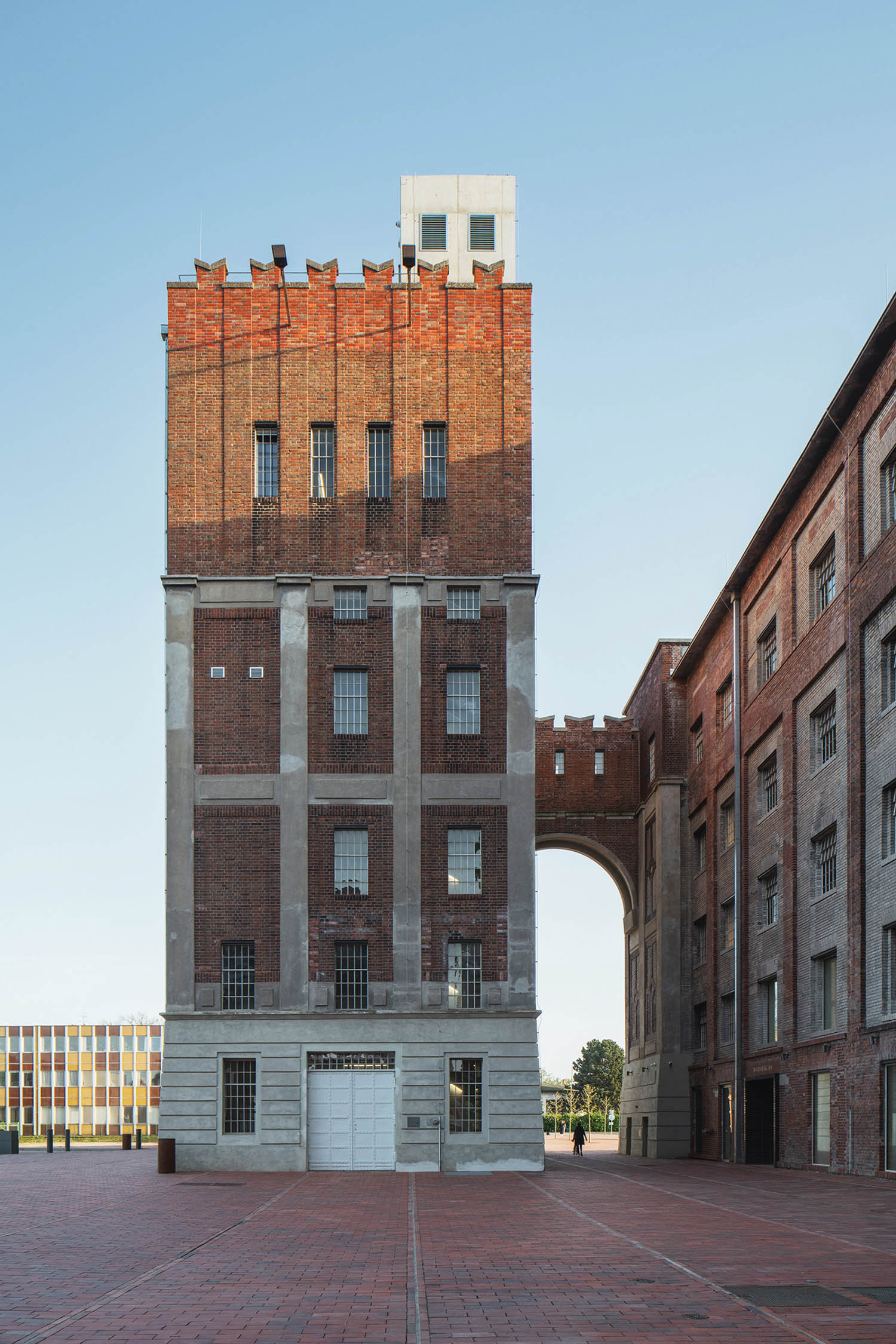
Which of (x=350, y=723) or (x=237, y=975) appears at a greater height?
(x=350, y=723)

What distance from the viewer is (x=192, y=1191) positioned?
93.8 feet

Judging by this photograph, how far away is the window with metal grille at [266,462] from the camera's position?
40.4 meters

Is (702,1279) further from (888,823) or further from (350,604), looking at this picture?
(350,604)

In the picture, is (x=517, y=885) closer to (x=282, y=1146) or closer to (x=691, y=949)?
(x=282, y=1146)

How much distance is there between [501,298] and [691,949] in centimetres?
2569

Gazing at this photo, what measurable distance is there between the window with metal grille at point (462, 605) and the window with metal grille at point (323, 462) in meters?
4.32

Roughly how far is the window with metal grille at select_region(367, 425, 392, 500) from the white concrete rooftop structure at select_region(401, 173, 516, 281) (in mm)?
12355

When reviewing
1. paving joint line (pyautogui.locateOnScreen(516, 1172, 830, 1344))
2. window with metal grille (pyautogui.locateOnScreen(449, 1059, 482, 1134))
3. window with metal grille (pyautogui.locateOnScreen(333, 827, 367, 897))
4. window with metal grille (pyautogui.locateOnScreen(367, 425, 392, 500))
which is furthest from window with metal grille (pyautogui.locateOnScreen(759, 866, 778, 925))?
paving joint line (pyautogui.locateOnScreen(516, 1172, 830, 1344))

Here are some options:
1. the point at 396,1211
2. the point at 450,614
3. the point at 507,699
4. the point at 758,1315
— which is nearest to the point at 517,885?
the point at 507,699

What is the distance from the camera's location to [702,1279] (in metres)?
14.0

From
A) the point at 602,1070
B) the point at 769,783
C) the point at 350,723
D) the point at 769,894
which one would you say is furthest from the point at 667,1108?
the point at 602,1070

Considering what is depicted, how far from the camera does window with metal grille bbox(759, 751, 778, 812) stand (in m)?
43.7

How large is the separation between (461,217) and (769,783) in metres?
22.1

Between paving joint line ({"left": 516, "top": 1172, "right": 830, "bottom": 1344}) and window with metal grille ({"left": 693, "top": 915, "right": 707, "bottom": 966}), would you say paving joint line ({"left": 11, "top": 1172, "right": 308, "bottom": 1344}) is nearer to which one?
paving joint line ({"left": 516, "top": 1172, "right": 830, "bottom": 1344})
